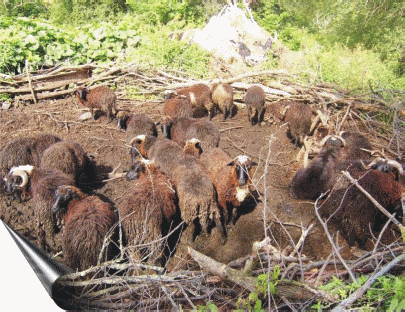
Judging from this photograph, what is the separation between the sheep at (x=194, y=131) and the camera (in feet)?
21.6

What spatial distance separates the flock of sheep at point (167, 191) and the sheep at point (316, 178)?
16 mm

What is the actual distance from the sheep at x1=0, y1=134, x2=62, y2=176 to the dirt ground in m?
0.67

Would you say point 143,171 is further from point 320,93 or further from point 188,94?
point 320,93

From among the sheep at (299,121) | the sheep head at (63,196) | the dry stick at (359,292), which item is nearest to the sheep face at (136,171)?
the sheep head at (63,196)

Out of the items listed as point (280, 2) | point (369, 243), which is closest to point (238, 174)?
point (369, 243)

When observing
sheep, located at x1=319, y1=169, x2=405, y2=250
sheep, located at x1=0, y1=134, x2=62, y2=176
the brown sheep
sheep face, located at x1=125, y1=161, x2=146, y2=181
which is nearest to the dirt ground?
sheep, located at x1=319, y1=169, x2=405, y2=250

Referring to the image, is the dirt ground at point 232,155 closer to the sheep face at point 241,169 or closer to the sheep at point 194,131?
the sheep face at point 241,169

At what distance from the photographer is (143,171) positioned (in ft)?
17.4

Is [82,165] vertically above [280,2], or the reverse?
[280,2]

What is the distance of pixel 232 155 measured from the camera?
7238mm

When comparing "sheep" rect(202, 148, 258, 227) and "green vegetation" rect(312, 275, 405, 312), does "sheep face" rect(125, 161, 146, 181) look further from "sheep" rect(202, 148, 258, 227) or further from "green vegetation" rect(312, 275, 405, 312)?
"green vegetation" rect(312, 275, 405, 312)

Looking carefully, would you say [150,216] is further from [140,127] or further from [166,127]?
[140,127]

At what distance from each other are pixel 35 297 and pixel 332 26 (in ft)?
64.9

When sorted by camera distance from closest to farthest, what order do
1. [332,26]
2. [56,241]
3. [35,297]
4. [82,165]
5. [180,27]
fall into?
[35,297], [56,241], [82,165], [180,27], [332,26]
